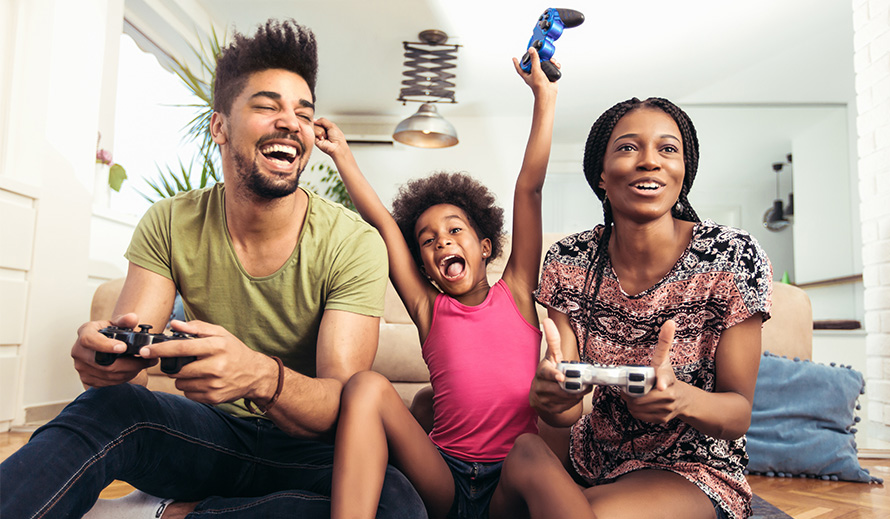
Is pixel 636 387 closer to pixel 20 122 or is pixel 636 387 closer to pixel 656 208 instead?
pixel 656 208

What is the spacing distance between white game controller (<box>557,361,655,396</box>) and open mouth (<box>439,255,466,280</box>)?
0.63m

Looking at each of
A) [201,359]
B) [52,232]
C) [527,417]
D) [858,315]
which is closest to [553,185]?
[858,315]

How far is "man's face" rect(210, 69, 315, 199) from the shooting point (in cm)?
136

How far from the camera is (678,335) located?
1270 millimetres

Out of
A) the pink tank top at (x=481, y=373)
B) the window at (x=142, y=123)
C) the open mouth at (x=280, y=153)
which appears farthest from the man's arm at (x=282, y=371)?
the window at (x=142, y=123)

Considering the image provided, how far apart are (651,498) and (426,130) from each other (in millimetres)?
3994

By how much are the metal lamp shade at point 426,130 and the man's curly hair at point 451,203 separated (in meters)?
2.86

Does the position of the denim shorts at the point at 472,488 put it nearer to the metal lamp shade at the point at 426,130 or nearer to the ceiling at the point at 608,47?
the metal lamp shade at the point at 426,130

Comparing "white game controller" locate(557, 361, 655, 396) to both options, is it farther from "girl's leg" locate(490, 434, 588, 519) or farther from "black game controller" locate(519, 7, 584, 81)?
"black game controller" locate(519, 7, 584, 81)

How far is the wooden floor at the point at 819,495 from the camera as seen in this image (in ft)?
5.70

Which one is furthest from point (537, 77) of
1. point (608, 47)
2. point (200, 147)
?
point (608, 47)

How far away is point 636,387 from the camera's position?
0.98 m

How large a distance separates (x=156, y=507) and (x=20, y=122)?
7.62 ft

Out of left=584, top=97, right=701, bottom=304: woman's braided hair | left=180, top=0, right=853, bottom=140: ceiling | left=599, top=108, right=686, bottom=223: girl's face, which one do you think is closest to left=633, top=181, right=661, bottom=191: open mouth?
left=599, top=108, right=686, bottom=223: girl's face
